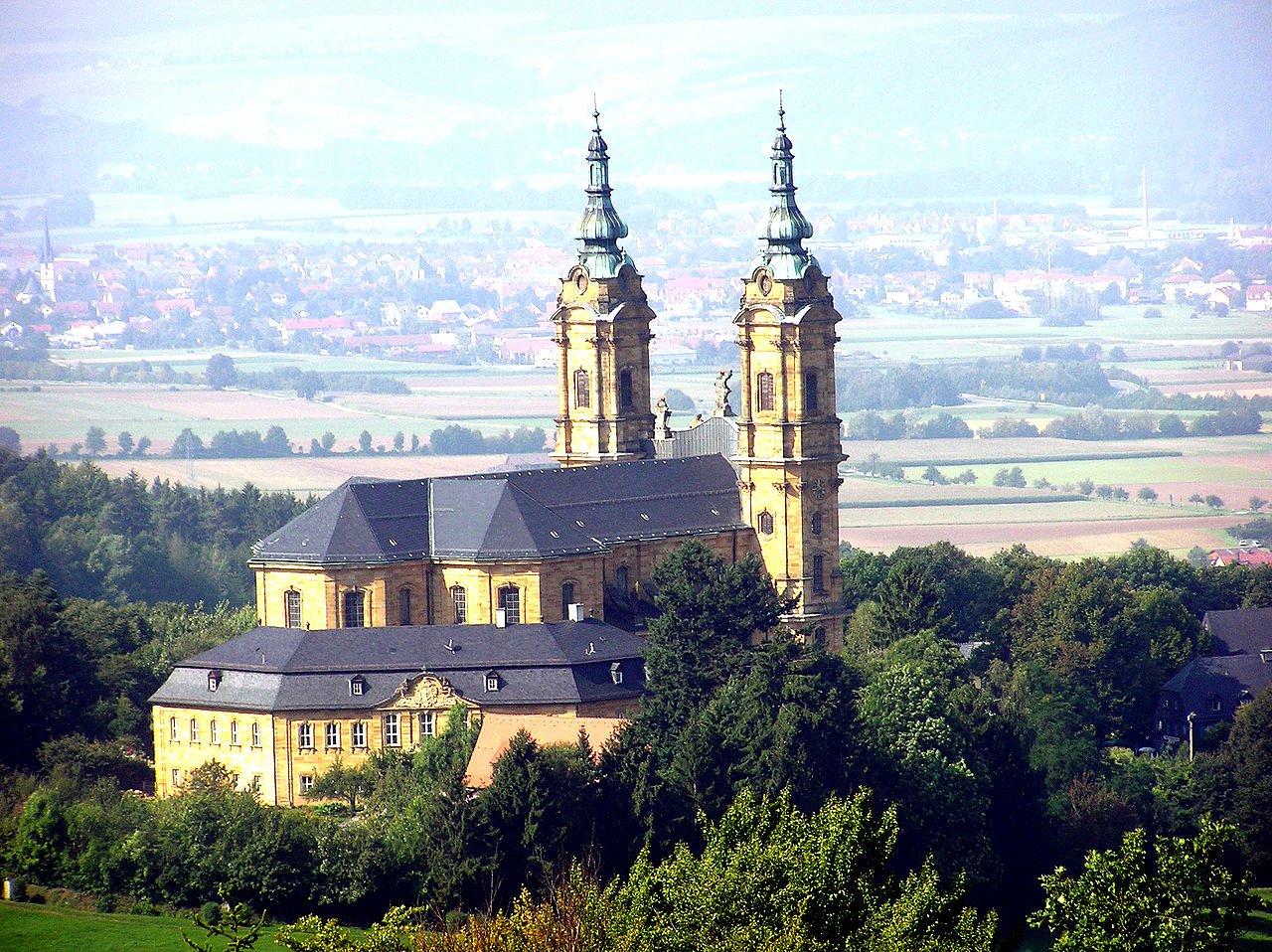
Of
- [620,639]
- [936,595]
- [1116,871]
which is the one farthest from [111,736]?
[1116,871]

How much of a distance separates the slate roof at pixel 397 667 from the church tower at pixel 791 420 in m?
13.6

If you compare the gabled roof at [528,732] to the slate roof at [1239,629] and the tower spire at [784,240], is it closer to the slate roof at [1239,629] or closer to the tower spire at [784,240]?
the tower spire at [784,240]

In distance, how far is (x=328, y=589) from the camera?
9919 cm

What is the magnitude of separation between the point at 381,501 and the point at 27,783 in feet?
57.3

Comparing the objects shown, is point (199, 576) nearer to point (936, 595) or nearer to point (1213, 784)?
point (936, 595)

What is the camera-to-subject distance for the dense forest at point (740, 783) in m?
61.8

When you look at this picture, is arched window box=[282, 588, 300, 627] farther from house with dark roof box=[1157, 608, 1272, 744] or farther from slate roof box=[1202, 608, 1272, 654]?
slate roof box=[1202, 608, 1272, 654]

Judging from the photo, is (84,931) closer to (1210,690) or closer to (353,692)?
(353,692)

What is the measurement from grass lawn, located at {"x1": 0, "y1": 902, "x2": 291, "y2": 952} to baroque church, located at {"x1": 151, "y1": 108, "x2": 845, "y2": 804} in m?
12.0

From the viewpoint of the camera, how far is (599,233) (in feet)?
374

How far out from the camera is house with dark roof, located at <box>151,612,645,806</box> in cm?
9406

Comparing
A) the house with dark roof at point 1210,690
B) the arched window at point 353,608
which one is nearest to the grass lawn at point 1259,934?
the house with dark roof at point 1210,690

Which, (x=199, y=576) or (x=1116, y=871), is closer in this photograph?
(x=1116, y=871)

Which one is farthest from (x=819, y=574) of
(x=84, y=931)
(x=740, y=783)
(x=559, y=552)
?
(x=84, y=931)
